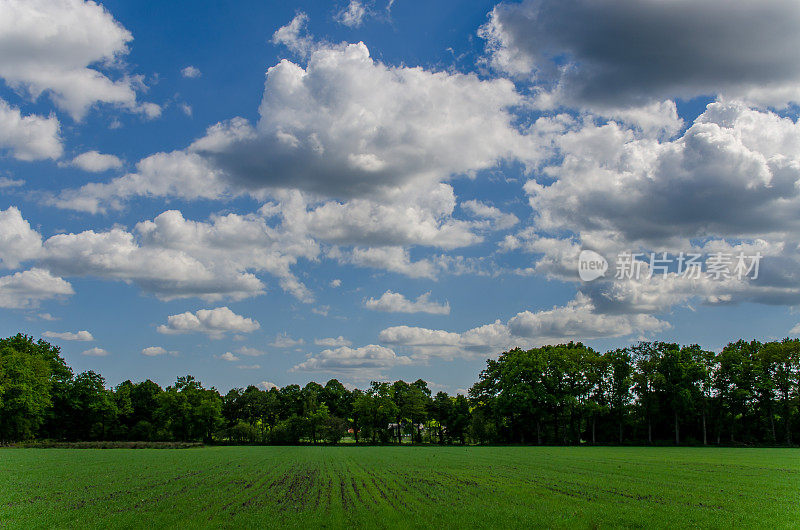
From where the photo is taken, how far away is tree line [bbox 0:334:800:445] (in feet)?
262

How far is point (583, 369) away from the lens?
9100 centimetres

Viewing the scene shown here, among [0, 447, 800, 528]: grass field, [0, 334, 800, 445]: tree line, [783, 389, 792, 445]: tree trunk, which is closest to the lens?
[0, 447, 800, 528]: grass field

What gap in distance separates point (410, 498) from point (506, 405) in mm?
70190

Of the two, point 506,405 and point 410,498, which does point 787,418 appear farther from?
point 410,498

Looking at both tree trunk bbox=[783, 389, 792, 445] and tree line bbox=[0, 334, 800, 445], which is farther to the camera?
tree line bbox=[0, 334, 800, 445]

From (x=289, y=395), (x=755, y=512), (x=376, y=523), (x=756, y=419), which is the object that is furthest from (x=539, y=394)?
(x=376, y=523)

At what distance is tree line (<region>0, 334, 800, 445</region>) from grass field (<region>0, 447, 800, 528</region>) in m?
51.7

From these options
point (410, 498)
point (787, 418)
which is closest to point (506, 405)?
point (787, 418)

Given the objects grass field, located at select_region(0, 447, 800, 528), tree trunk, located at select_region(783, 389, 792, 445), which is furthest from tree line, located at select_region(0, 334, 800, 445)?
grass field, located at select_region(0, 447, 800, 528)

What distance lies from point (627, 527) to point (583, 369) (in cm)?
7860

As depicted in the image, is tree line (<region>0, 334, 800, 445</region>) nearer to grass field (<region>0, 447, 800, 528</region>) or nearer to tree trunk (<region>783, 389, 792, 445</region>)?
tree trunk (<region>783, 389, 792, 445</region>)

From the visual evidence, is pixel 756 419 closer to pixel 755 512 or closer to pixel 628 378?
pixel 628 378

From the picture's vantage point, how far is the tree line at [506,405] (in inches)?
3140

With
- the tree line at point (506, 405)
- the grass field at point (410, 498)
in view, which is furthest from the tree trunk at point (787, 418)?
the grass field at point (410, 498)
